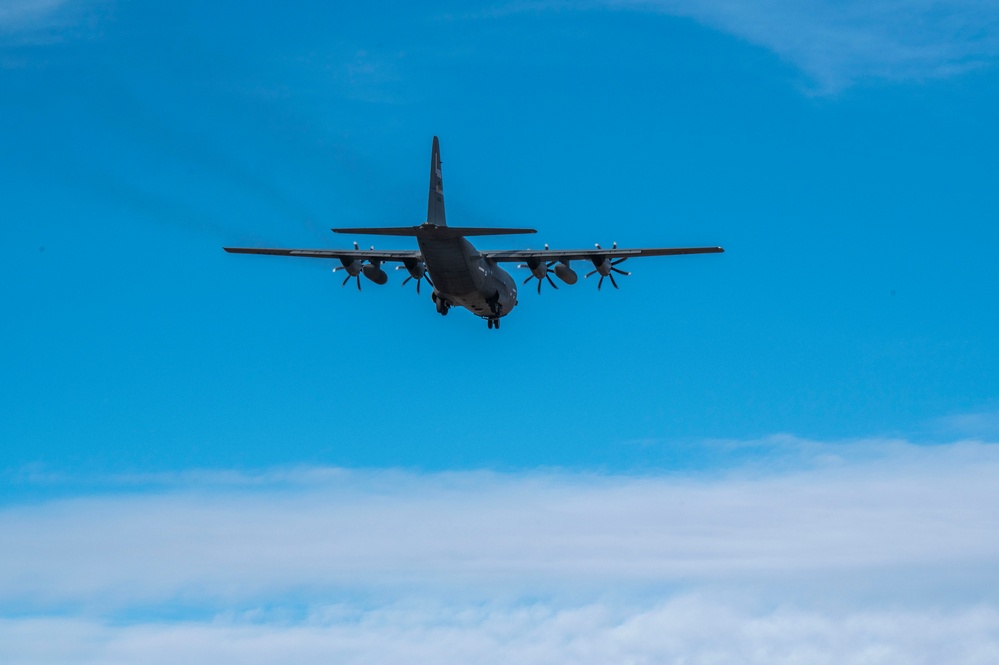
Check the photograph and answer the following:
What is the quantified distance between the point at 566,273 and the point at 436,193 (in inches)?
303

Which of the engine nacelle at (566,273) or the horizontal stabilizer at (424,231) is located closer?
the horizontal stabilizer at (424,231)

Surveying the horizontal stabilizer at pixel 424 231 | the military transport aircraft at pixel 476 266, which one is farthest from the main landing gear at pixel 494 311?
the horizontal stabilizer at pixel 424 231

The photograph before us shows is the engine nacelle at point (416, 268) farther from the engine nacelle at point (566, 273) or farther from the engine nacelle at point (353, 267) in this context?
the engine nacelle at point (566, 273)

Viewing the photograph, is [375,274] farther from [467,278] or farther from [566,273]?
[566,273]

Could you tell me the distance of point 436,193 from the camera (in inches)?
2827

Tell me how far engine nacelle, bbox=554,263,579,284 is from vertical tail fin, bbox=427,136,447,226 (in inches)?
243

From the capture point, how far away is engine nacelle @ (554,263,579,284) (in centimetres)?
7344

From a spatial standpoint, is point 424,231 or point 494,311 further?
point 494,311

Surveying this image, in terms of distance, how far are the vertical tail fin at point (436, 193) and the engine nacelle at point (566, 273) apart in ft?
20.3

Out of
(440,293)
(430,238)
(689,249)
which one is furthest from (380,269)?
(689,249)

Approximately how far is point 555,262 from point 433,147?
850 centimetres

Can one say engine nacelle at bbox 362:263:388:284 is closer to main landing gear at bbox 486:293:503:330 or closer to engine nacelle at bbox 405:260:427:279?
engine nacelle at bbox 405:260:427:279

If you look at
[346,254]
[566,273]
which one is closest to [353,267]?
[346,254]

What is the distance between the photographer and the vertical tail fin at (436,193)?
70562 millimetres
